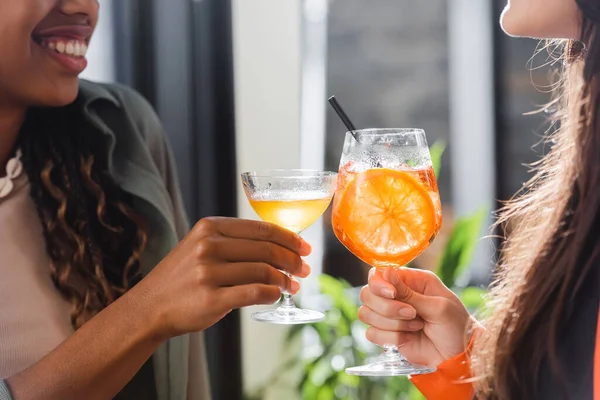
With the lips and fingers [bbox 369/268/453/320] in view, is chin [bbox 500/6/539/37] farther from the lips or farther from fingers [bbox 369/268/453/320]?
the lips

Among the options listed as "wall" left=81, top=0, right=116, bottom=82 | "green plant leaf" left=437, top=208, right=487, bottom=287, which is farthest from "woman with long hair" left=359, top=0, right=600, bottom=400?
"wall" left=81, top=0, right=116, bottom=82

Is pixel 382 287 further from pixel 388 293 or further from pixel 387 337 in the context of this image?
pixel 387 337

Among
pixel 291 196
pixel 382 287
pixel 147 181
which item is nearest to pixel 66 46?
pixel 147 181

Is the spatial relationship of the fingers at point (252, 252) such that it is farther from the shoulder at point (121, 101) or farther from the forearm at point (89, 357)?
the shoulder at point (121, 101)

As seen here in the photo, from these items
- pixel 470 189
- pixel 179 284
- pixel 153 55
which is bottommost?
pixel 470 189

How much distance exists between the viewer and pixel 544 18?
4.07 feet

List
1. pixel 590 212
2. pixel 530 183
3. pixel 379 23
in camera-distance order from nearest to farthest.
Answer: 1. pixel 590 212
2. pixel 530 183
3. pixel 379 23

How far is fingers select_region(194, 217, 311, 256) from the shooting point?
135 cm

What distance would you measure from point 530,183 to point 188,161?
5.83ft

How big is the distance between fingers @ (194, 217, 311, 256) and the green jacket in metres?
0.52

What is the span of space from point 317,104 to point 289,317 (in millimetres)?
2481

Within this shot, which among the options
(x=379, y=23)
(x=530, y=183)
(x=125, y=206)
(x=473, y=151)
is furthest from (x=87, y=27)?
(x=473, y=151)

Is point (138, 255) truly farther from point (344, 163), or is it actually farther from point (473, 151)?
point (473, 151)

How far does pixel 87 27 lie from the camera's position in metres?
1.84
